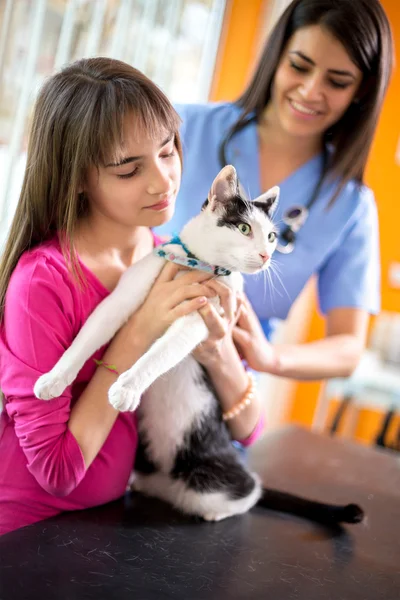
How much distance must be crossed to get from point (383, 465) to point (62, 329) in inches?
35.9

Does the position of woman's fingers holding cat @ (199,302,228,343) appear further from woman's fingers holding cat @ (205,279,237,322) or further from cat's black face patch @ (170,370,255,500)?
cat's black face patch @ (170,370,255,500)

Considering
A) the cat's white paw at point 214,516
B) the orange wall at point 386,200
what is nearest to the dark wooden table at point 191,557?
the cat's white paw at point 214,516

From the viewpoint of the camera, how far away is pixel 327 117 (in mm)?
1002

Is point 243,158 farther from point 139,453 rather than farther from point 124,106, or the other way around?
point 139,453

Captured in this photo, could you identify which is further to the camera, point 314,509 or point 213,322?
point 314,509

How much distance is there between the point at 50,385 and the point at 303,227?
61 cm

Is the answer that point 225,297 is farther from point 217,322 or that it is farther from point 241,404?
point 241,404

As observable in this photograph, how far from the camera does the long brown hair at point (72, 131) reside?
71 cm

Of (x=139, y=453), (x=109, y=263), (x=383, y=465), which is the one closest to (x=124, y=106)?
(x=109, y=263)

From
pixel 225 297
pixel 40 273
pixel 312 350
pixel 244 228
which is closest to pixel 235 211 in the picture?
pixel 244 228

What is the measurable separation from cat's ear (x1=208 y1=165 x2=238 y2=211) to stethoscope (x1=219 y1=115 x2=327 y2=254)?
0.74 feet

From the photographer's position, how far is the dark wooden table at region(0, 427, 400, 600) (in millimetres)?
686

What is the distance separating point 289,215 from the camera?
1.04 metres

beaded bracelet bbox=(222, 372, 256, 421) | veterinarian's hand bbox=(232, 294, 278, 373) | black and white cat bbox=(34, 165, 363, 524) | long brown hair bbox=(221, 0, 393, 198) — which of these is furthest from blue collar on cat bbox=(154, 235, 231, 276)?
long brown hair bbox=(221, 0, 393, 198)
